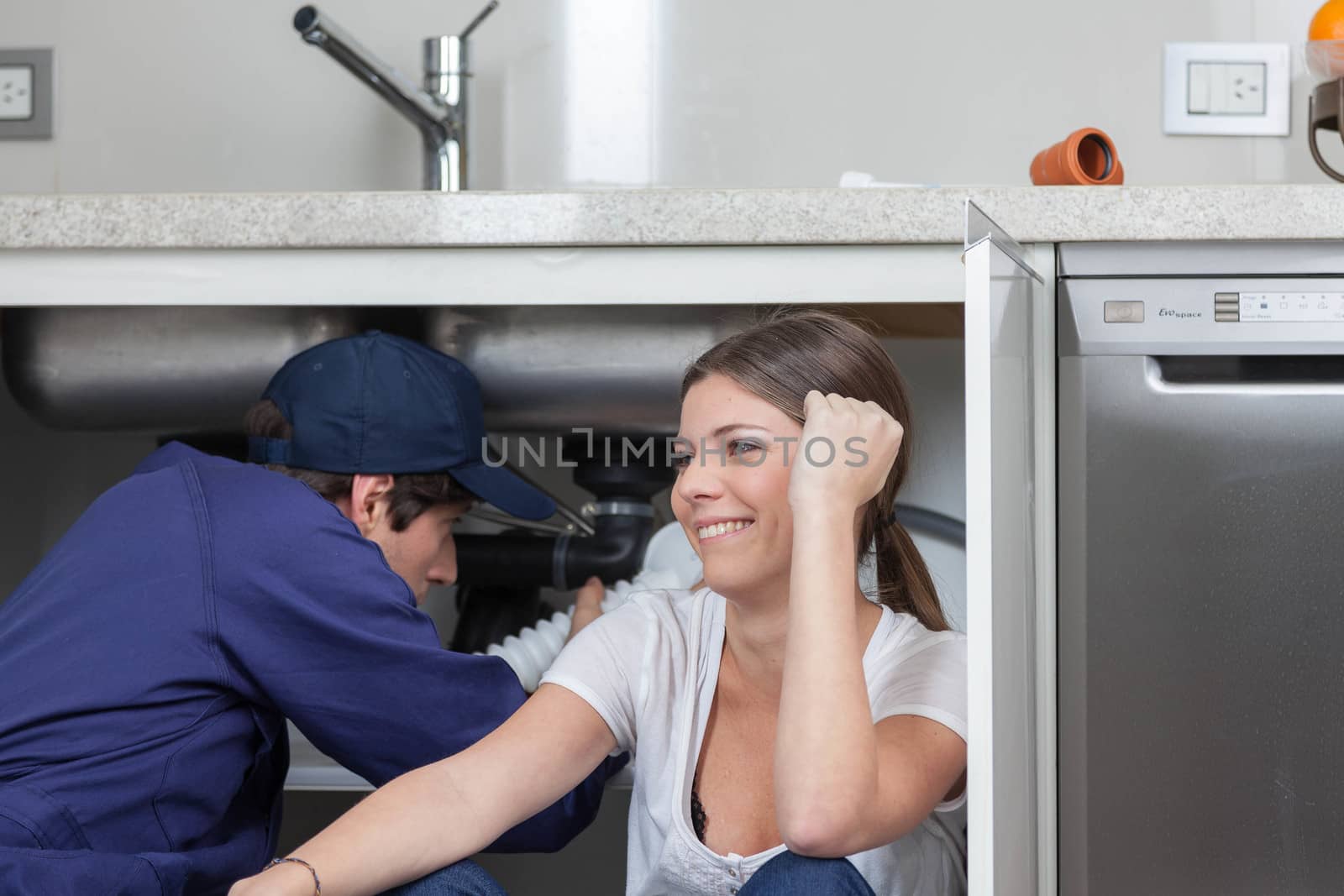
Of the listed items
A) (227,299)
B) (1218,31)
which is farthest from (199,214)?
(1218,31)

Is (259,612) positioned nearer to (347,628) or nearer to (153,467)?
(347,628)

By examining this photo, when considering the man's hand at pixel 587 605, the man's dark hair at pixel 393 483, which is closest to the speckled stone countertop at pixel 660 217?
the man's dark hair at pixel 393 483

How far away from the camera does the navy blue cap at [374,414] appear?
1.14 meters

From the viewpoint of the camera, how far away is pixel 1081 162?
122 cm

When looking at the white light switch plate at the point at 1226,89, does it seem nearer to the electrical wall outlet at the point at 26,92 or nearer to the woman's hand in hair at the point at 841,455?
the woman's hand in hair at the point at 841,455

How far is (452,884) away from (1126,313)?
0.69m

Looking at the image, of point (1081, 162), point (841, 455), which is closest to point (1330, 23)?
point (1081, 162)

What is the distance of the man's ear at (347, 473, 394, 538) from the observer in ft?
3.80

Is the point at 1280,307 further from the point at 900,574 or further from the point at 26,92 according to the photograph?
the point at 26,92

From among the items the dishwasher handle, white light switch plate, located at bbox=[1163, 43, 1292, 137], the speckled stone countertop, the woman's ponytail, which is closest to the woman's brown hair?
the woman's ponytail

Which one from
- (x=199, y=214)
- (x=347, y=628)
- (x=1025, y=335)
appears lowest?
(x=347, y=628)

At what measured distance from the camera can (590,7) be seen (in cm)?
170

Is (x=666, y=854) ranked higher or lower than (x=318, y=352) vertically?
lower

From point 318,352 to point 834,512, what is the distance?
22.6 inches
